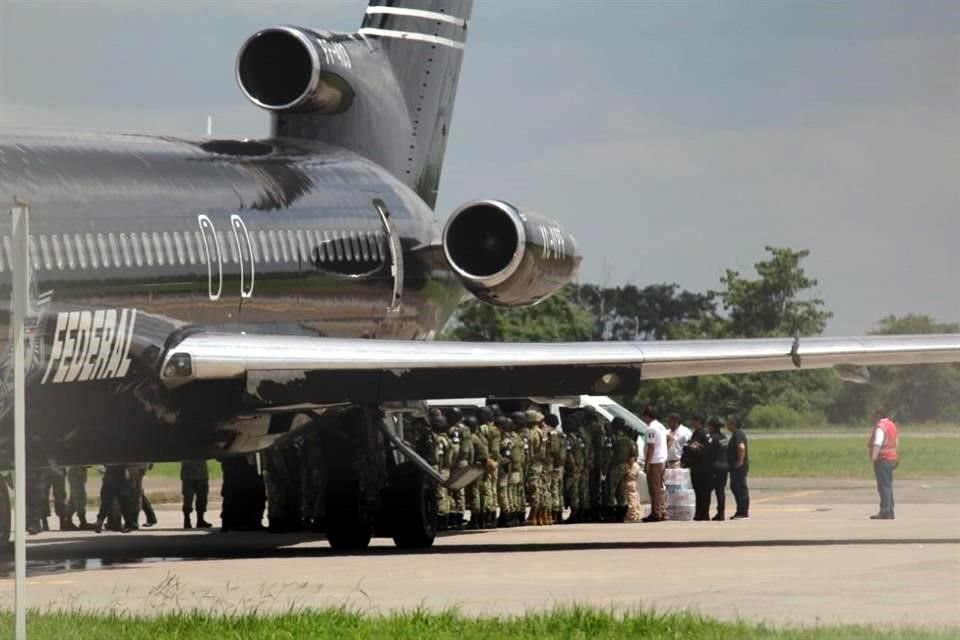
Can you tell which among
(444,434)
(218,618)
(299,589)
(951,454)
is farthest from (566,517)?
(951,454)

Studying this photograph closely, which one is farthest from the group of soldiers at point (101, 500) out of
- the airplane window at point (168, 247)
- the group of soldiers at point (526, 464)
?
the airplane window at point (168, 247)

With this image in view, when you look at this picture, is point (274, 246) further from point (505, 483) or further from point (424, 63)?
point (424, 63)

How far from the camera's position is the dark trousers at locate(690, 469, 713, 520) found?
3041 cm

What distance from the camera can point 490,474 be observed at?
2789cm

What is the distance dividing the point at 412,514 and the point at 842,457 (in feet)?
115

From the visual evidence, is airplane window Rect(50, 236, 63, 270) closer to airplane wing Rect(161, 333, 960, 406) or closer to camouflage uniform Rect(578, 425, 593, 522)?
airplane wing Rect(161, 333, 960, 406)

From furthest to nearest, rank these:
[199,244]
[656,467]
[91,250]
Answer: [656,467], [199,244], [91,250]

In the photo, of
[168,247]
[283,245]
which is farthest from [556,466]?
[168,247]

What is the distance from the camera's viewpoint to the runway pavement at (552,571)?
1509 centimetres

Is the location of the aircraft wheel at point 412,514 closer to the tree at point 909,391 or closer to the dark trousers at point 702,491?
the dark trousers at point 702,491

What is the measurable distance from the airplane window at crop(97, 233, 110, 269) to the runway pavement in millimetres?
2872

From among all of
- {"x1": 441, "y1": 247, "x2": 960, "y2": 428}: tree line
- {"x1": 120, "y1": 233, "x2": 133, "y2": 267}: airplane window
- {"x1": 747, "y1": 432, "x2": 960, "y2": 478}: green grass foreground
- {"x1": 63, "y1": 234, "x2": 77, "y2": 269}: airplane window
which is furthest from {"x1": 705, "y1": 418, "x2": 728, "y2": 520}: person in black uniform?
→ {"x1": 441, "y1": 247, "x2": 960, "y2": 428}: tree line

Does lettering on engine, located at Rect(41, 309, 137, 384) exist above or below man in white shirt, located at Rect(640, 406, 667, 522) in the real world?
above

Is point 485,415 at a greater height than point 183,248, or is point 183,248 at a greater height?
point 183,248
